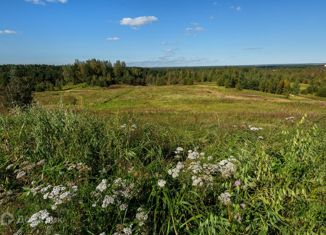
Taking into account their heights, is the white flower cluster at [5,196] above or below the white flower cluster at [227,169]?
below

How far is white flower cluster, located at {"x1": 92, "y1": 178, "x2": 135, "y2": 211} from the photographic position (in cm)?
270

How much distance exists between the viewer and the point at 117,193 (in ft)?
9.34

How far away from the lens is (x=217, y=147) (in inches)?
170

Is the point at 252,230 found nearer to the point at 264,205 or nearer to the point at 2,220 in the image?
the point at 264,205

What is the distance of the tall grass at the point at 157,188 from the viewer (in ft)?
9.14

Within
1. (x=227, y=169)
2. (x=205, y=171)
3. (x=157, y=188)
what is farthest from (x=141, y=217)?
(x=227, y=169)

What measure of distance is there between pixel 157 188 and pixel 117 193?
51 centimetres

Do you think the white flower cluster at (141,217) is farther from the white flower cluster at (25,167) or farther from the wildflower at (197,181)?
the white flower cluster at (25,167)

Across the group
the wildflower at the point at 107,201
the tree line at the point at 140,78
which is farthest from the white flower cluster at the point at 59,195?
the tree line at the point at 140,78

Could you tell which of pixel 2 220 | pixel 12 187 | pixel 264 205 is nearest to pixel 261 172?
pixel 264 205

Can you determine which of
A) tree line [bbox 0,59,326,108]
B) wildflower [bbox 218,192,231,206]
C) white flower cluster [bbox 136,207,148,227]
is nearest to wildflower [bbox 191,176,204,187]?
wildflower [bbox 218,192,231,206]

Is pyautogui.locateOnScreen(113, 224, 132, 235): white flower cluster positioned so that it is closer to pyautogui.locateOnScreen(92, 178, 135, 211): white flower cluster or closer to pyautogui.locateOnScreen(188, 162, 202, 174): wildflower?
pyautogui.locateOnScreen(92, 178, 135, 211): white flower cluster

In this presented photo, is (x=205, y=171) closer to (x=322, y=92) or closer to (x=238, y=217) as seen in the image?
(x=238, y=217)

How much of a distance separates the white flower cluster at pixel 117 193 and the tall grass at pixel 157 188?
0.4 inches
